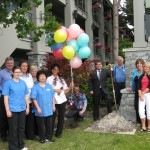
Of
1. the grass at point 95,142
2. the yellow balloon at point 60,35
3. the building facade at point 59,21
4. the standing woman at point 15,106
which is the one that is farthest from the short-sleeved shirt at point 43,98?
the building facade at point 59,21

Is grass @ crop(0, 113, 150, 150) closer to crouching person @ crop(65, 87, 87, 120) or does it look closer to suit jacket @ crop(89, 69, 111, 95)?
crouching person @ crop(65, 87, 87, 120)

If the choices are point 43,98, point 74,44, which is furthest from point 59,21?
point 43,98

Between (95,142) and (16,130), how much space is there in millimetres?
1742

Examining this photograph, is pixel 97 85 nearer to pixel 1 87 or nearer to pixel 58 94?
pixel 58 94

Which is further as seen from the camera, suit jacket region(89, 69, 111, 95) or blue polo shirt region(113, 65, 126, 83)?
blue polo shirt region(113, 65, 126, 83)

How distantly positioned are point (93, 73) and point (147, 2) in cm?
333

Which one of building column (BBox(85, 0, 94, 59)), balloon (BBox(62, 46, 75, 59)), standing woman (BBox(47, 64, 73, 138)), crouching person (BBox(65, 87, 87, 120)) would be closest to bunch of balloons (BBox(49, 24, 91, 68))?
balloon (BBox(62, 46, 75, 59))

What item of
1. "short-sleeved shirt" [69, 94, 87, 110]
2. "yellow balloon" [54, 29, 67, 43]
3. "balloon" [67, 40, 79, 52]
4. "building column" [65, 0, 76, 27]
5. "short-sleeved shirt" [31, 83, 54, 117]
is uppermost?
"building column" [65, 0, 76, 27]

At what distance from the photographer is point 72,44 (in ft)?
24.3

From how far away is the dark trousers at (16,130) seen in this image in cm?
584

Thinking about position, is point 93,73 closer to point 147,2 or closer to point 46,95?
point 46,95

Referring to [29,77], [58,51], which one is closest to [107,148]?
[29,77]

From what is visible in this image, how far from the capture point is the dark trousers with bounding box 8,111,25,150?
19.2 feet

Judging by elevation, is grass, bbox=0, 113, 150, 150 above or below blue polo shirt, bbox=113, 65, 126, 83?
below
